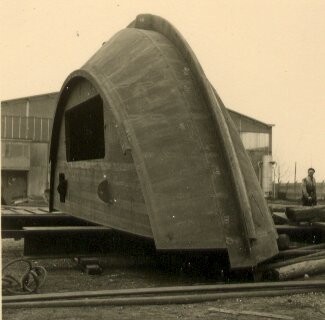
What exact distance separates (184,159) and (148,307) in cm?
193

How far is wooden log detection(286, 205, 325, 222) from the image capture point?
9.34 metres

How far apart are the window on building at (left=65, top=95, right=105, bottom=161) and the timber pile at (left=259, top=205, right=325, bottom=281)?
3803 mm

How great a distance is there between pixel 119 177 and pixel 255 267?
2075mm

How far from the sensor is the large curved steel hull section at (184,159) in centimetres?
610

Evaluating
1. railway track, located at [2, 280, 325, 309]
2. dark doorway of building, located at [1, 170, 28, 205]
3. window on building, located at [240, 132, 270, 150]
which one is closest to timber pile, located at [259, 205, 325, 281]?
railway track, located at [2, 280, 325, 309]

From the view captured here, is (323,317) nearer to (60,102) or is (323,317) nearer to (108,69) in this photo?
(108,69)

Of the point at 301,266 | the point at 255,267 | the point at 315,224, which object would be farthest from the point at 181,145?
the point at 315,224

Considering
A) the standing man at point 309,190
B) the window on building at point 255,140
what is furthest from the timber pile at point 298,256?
the window on building at point 255,140

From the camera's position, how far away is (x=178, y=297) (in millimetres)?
5324

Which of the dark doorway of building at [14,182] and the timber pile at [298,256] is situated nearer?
the timber pile at [298,256]

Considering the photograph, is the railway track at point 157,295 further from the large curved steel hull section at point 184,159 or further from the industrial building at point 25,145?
the industrial building at point 25,145

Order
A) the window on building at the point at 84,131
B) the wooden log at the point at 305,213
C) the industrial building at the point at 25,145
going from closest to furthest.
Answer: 1. the wooden log at the point at 305,213
2. the window on building at the point at 84,131
3. the industrial building at the point at 25,145

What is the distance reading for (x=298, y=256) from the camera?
7758 millimetres

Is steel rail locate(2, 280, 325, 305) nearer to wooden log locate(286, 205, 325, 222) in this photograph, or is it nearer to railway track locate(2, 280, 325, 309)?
railway track locate(2, 280, 325, 309)
